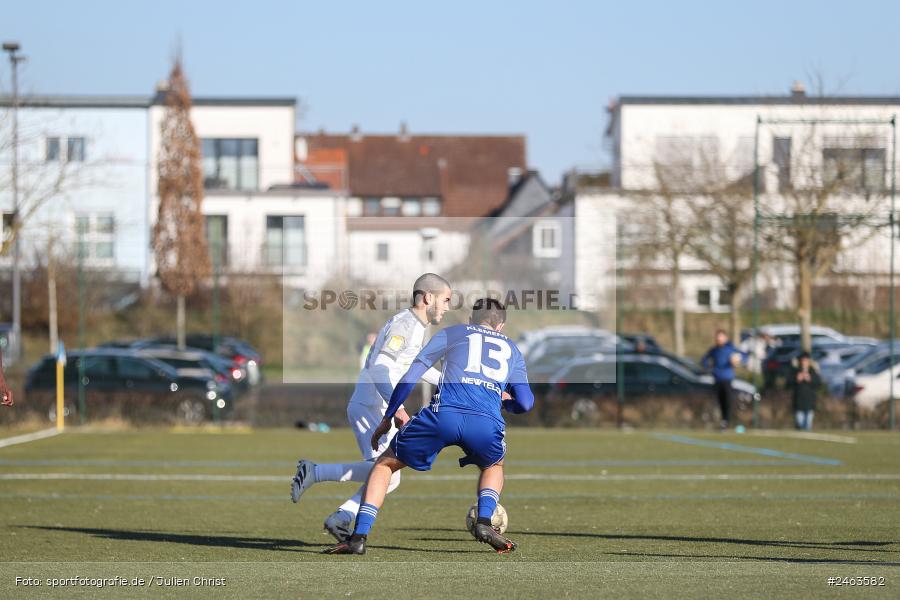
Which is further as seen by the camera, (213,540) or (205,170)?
(205,170)

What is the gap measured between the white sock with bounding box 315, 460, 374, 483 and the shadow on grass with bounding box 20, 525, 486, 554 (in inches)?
19.2

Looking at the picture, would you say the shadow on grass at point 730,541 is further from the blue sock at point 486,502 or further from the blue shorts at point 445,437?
the blue shorts at point 445,437

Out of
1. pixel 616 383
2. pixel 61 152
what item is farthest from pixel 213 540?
pixel 61 152

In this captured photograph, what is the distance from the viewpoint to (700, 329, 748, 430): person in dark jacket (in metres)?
24.7

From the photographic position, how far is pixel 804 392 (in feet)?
83.4

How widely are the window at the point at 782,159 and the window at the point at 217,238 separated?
12.5 m

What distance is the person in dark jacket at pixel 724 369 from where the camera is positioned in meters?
24.7

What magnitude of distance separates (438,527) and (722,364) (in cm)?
1495

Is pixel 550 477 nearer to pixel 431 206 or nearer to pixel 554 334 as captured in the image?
pixel 554 334

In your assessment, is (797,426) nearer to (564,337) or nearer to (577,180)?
(564,337)

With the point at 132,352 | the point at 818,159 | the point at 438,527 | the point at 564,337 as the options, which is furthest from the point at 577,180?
the point at 438,527

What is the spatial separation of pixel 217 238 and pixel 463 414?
20780 mm

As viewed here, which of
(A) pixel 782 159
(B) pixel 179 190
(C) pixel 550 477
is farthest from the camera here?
(B) pixel 179 190

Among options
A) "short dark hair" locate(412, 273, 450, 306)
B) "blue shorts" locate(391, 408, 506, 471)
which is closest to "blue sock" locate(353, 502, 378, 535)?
"blue shorts" locate(391, 408, 506, 471)
